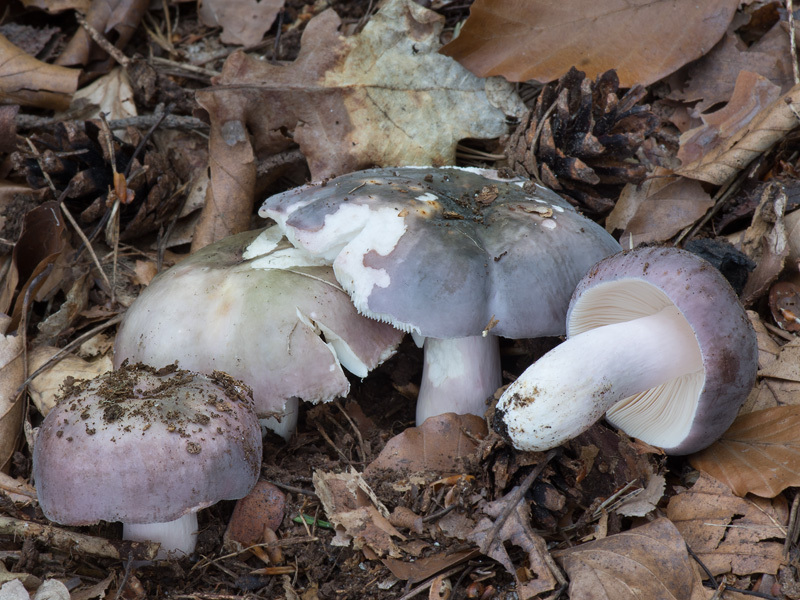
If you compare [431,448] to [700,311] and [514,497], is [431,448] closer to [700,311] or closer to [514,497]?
[514,497]

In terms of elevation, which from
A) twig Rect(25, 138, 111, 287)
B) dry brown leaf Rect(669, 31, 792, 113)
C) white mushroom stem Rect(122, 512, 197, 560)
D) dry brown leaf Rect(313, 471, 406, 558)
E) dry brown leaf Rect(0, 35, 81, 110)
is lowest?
white mushroom stem Rect(122, 512, 197, 560)

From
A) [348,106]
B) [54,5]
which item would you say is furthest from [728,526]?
[54,5]

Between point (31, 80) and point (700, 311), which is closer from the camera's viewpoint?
point (700, 311)

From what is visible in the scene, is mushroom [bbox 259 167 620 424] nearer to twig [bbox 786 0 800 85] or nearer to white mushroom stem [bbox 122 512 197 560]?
white mushroom stem [bbox 122 512 197 560]

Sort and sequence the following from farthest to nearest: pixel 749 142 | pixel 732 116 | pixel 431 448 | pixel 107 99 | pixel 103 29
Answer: pixel 103 29 < pixel 107 99 < pixel 732 116 < pixel 749 142 < pixel 431 448

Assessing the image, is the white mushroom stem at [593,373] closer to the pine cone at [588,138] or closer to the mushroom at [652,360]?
the mushroom at [652,360]

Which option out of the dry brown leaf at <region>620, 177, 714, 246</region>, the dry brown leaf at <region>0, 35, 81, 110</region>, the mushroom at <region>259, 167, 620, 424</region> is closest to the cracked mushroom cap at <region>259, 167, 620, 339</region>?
the mushroom at <region>259, 167, 620, 424</region>

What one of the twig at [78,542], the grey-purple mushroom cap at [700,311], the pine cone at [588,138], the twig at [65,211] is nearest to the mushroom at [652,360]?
the grey-purple mushroom cap at [700,311]
